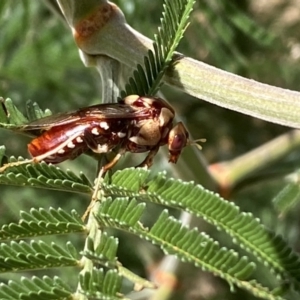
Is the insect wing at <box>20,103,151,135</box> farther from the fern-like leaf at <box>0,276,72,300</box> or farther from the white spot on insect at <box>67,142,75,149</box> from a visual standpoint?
the fern-like leaf at <box>0,276,72,300</box>


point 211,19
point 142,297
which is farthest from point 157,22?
point 142,297

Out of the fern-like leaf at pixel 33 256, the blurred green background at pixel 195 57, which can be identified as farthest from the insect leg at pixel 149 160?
the blurred green background at pixel 195 57

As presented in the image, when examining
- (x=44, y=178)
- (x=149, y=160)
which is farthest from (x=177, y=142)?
(x=44, y=178)

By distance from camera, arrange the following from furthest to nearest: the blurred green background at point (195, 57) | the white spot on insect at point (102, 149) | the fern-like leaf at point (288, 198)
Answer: the blurred green background at point (195, 57), the fern-like leaf at point (288, 198), the white spot on insect at point (102, 149)

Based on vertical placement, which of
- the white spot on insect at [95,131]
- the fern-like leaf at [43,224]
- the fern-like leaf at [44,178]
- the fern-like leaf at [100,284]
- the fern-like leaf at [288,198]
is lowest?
the fern-like leaf at [100,284]

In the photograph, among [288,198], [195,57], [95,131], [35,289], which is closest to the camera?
[35,289]

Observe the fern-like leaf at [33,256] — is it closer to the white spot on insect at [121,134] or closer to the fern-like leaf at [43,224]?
the fern-like leaf at [43,224]

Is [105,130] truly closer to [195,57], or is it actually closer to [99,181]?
[99,181]
